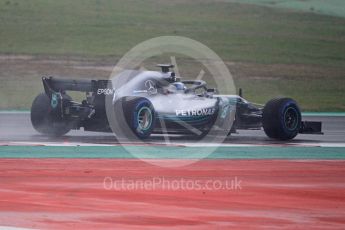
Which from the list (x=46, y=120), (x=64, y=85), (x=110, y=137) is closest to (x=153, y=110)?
(x=110, y=137)

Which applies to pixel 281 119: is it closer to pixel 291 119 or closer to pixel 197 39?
pixel 291 119

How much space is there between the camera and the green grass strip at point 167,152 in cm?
1631

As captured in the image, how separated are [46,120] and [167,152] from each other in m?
3.90

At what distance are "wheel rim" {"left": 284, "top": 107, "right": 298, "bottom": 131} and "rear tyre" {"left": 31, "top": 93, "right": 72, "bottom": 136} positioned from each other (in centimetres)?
430

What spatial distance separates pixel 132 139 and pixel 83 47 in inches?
1062

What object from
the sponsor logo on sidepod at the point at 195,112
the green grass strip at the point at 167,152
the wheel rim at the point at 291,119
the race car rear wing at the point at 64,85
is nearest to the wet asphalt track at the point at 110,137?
the wheel rim at the point at 291,119

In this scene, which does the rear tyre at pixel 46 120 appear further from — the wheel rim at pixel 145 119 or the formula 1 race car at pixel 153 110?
the wheel rim at pixel 145 119

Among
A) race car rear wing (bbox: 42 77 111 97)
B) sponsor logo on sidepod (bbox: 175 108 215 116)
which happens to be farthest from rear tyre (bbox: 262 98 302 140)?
race car rear wing (bbox: 42 77 111 97)

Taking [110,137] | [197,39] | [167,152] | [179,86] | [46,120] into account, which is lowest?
[167,152]

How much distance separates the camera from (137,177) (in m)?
13.4

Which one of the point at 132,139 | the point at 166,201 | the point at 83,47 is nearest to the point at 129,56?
the point at 83,47

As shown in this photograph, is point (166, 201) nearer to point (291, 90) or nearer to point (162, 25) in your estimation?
point (291, 90)

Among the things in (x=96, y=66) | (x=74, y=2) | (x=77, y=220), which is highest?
(x=74, y=2)

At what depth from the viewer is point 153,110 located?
1897 centimetres
